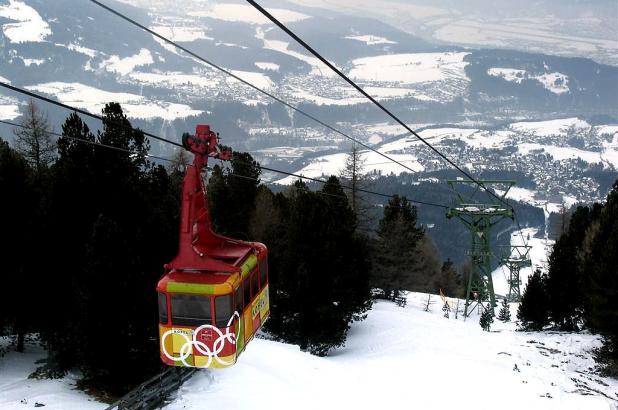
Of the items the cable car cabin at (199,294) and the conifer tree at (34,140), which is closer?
the cable car cabin at (199,294)

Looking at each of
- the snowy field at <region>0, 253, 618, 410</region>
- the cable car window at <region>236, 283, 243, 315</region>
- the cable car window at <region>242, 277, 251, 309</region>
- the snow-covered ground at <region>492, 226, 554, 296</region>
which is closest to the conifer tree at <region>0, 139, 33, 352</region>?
the snowy field at <region>0, 253, 618, 410</region>

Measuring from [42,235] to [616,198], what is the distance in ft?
99.6

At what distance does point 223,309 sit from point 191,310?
0.81m

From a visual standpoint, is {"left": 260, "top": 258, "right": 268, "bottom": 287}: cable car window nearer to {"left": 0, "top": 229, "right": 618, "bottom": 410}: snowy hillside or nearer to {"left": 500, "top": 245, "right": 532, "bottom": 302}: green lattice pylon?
{"left": 0, "top": 229, "right": 618, "bottom": 410}: snowy hillside

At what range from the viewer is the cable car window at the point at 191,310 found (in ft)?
40.9

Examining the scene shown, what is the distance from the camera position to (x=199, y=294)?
12414 mm

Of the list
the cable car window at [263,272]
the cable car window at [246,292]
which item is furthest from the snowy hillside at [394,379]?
the cable car window at [246,292]

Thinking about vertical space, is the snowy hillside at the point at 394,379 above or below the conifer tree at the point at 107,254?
below

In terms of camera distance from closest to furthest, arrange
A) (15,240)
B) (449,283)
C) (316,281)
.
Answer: (15,240) → (316,281) → (449,283)

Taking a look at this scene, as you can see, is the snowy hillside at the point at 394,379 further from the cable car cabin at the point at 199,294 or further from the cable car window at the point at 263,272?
the cable car cabin at the point at 199,294

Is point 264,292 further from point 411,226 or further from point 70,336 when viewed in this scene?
point 411,226

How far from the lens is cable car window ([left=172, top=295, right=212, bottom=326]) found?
491 inches

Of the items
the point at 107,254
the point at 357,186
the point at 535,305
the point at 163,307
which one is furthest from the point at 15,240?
the point at 535,305

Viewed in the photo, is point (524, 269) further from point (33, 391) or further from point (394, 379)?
point (33, 391)
